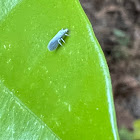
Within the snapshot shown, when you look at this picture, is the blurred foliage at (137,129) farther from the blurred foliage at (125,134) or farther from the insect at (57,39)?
the insect at (57,39)

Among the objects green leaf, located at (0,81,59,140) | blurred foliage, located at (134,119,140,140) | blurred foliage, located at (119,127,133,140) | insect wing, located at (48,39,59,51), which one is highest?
insect wing, located at (48,39,59,51)

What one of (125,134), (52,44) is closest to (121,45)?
(125,134)

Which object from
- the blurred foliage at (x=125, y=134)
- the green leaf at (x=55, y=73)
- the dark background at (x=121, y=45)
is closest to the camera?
the green leaf at (x=55, y=73)

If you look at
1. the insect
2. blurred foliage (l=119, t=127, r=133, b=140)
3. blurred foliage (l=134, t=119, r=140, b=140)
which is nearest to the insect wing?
the insect

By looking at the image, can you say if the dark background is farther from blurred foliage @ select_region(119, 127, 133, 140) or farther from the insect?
the insect

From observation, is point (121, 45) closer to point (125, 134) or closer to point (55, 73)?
point (125, 134)

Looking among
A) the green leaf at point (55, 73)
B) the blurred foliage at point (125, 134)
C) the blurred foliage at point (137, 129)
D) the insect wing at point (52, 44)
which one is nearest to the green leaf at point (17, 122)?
the green leaf at point (55, 73)

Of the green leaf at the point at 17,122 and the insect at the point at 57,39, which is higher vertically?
the insect at the point at 57,39
